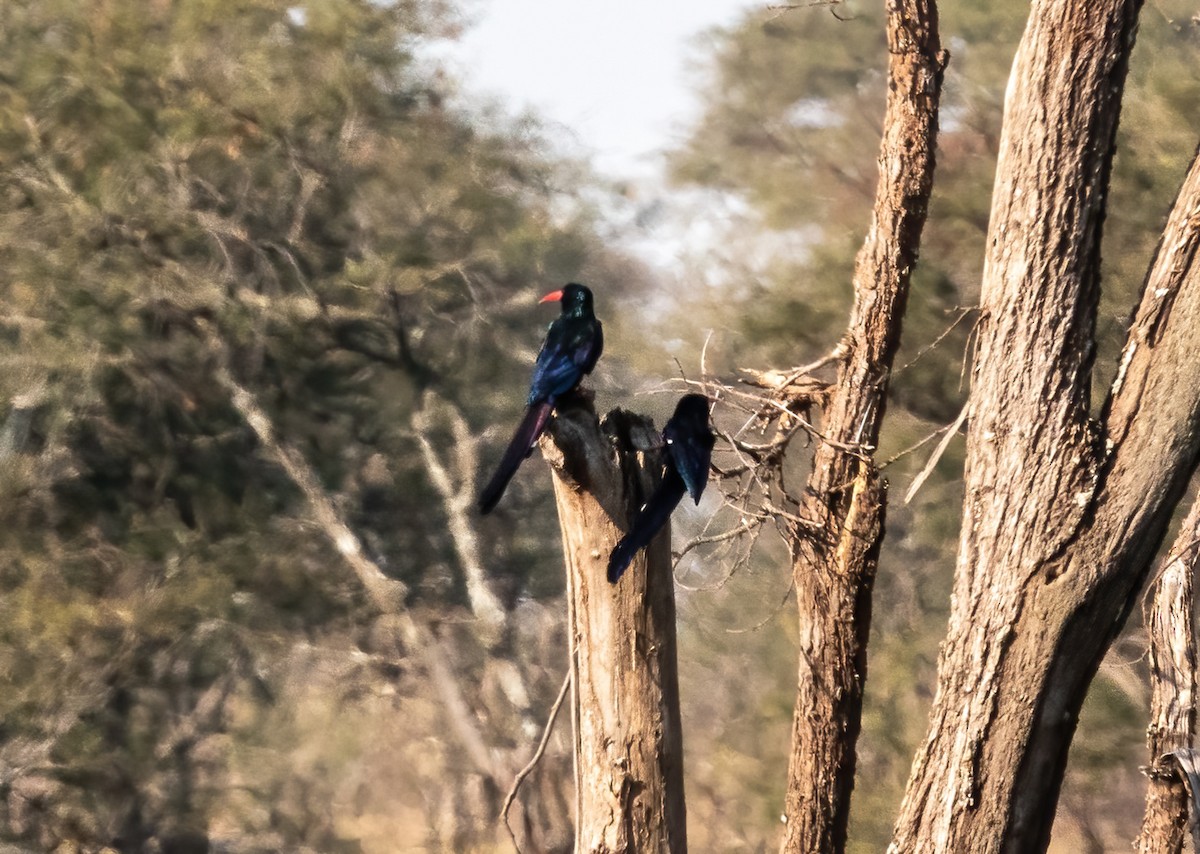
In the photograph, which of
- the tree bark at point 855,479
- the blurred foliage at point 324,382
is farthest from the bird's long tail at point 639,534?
the blurred foliage at point 324,382

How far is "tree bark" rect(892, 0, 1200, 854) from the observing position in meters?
4.05

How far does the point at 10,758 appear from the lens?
42.4 feet

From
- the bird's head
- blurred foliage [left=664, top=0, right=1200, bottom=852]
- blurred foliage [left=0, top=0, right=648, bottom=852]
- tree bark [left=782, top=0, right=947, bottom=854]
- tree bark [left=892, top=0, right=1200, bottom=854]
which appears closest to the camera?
tree bark [left=892, top=0, right=1200, bottom=854]

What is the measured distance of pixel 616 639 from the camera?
3.72 metres

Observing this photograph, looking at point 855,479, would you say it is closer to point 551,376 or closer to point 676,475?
point 676,475

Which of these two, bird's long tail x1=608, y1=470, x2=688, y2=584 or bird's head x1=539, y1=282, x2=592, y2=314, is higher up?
bird's head x1=539, y1=282, x2=592, y2=314

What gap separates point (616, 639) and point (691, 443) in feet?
2.12

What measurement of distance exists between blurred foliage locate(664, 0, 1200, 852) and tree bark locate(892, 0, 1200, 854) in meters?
5.83

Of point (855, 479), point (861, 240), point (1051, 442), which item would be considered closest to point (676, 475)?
point (1051, 442)

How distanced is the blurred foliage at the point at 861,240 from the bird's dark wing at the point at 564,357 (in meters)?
6.11

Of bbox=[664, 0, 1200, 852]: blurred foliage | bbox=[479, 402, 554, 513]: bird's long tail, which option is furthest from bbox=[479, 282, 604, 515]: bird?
bbox=[664, 0, 1200, 852]: blurred foliage

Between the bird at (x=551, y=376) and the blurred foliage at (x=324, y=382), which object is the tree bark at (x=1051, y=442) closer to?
the bird at (x=551, y=376)

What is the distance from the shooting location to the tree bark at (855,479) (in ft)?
16.5

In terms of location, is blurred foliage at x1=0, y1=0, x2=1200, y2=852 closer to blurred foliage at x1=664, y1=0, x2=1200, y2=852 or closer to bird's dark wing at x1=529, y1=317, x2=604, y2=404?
blurred foliage at x1=664, y1=0, x2=1200, y2=852
